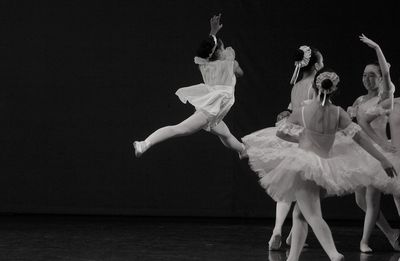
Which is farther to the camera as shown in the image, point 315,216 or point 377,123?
point 377,123

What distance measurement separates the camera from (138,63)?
789cm

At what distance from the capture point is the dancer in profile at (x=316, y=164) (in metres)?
4.50

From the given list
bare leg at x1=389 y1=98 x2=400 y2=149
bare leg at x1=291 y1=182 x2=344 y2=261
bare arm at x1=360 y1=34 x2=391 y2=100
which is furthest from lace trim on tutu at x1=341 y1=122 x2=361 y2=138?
bare leg at x1=389 y1=98 x2=400 y2=149

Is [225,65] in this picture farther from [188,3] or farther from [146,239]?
[188,3]

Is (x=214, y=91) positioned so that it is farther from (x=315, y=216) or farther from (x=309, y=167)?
(x=315, y=216)

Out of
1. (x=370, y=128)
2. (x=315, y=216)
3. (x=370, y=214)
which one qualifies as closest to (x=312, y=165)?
(x=315, y=216)

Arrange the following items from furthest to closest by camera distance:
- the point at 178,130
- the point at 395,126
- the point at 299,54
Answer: the point at 178,130 < the point at 395,126 < the point at 299,54

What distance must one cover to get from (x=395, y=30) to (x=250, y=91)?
151 centimetres

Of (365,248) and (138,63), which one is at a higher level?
(138,63)

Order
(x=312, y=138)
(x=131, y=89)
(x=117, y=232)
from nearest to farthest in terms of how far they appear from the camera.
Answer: (x=312, y=138) → (x=117, y=232) → (x=131, y=89)

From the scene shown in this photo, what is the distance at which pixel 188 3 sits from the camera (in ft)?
25.9

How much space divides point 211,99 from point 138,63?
7.15ft

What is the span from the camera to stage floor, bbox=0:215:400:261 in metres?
5.34

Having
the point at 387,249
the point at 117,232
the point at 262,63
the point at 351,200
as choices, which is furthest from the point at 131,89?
the point at 387,249
